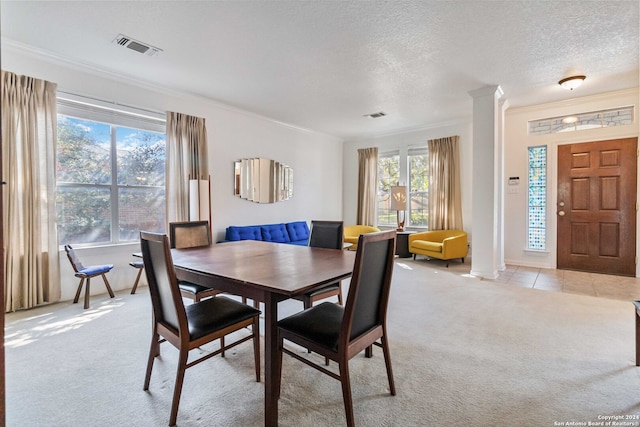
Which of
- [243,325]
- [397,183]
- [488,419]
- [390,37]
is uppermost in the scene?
[390,37]

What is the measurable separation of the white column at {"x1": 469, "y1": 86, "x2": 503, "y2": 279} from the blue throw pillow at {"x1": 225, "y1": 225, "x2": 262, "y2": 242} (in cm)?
336

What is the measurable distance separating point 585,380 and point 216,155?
485 centimetres

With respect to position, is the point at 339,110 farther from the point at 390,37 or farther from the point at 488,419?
the point at 488,419

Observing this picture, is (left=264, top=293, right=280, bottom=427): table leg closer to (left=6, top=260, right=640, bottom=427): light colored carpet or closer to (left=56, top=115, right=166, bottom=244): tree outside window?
(left=6, top=260, right=640, bottom=427): light colored carpet

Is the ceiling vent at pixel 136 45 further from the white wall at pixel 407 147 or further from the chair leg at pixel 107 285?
the white wall at pixel 407 147

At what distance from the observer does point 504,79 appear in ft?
13.1

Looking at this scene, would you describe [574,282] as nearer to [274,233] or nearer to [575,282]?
[575,282]

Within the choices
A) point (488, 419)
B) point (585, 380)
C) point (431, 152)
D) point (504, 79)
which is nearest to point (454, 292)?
point (585, 380)

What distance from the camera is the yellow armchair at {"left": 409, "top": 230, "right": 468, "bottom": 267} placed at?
17.0 feet

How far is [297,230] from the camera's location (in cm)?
606

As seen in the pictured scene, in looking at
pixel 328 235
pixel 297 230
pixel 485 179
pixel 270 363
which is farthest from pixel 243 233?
pixel 485 179

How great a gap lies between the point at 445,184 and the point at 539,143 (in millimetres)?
1573

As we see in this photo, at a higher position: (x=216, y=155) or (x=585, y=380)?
(x=216, y=155)

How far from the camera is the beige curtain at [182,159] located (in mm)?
4266
